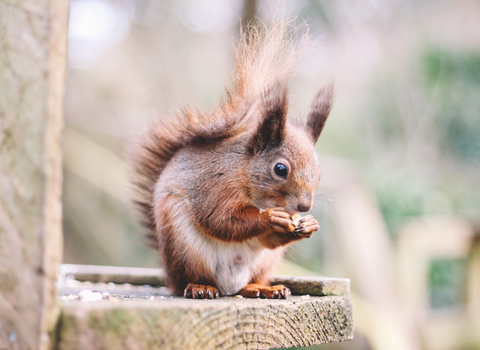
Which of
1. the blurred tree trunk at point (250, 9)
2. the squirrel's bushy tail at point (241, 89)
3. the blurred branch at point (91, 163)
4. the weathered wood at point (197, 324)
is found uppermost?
the blurred tree trunk at point (250, 9)

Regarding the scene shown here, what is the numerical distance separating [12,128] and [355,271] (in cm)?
249

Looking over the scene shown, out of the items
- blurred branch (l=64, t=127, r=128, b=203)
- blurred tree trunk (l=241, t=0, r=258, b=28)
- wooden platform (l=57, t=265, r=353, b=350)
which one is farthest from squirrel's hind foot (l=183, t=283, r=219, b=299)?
blurred branch (l=64, t=127, r=128, b=203)

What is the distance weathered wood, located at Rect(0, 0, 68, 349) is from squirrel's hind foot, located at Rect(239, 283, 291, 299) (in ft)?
2.20

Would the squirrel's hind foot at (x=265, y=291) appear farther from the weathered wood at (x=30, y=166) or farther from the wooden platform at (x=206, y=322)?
the weathered wood at (x=30, y=166)

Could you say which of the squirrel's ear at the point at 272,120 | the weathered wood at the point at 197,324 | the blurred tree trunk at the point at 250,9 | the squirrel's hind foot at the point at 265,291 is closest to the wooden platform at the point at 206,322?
the weathered wood at the point at 197,324

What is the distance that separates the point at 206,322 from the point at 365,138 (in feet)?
17.9

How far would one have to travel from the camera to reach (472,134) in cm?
537

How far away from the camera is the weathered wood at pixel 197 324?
646 millimetres

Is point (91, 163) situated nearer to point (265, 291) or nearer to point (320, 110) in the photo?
point (320, 110)

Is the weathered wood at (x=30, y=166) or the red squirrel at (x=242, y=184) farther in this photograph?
the red squirrel at (x=242, y=184)

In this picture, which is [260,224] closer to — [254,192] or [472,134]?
[254,192]

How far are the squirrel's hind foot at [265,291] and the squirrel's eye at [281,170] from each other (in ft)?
1.04

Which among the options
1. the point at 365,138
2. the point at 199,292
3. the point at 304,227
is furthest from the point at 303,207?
the point at 365,138

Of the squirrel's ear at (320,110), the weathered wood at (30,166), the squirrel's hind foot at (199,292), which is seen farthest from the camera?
the squirrel's ear at (320,110)
